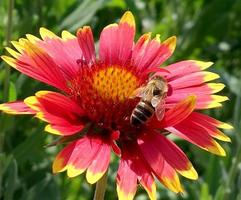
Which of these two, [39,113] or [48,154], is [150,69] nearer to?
[39,113]

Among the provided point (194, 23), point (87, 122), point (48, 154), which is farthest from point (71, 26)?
point (87, 122)

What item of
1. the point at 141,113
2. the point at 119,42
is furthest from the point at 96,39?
the point at 141,113

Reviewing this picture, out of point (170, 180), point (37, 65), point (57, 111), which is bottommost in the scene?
point (170, 180)

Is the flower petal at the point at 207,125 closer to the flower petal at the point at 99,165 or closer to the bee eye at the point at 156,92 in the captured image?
the bee eye at the point at 156,92

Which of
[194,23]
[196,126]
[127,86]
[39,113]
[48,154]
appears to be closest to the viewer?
[39,113]

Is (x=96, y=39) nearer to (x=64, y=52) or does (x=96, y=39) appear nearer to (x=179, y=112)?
(x=64, y=52)

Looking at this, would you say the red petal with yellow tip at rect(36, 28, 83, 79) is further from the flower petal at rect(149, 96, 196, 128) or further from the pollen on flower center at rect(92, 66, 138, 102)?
the flower petal at rect(149, 96, 196, 128)
